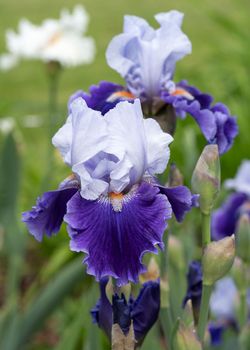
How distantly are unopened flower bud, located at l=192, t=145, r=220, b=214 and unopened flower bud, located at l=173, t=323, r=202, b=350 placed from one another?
6.8 inches

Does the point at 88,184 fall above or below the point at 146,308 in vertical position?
above

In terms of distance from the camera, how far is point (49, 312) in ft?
6.86

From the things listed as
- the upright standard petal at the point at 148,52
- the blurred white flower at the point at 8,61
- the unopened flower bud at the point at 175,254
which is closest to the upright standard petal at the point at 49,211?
the upright standard petal at the point at 148,52

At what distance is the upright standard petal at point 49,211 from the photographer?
3.39ft

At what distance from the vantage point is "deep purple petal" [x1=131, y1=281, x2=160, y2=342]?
1.13 m

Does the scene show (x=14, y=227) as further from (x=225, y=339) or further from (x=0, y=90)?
(x=0, y=90)

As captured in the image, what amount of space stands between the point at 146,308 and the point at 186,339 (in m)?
0.07

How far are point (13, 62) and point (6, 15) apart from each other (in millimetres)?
5664

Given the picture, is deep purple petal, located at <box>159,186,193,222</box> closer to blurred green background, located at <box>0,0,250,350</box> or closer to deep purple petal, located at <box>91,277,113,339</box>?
deep purple petal, located at <box>91,277,113,339</box>

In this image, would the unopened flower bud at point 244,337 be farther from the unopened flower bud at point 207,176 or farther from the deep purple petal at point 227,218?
the unopened flower bud at point 207,176

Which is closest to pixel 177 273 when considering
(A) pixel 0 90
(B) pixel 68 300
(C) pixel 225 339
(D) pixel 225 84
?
(C) pixel 225 339

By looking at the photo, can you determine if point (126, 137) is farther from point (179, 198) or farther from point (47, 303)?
point (47, 303)

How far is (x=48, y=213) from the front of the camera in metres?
1.06

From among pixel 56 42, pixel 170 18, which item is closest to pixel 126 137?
pixel 170 18
